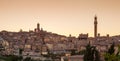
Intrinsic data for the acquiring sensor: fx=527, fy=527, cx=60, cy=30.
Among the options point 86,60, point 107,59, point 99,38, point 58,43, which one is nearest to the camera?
point 107,59

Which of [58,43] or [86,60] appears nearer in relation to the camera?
[86,60]

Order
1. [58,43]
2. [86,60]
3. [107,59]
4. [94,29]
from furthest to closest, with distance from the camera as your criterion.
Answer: [58,43] → [94,29] → [86,60] → [107,59]

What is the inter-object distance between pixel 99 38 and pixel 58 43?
565 centimetres

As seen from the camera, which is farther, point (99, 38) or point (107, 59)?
point (99, 38)

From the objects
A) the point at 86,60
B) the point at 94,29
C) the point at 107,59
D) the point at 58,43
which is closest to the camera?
the point at 107,59

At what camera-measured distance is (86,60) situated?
19.6 metres

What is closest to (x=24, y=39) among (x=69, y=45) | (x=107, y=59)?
(x=69, y=45)

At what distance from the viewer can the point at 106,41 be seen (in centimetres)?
5066

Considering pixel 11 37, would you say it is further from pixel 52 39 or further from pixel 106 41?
pixel 106 41

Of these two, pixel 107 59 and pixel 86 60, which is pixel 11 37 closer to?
pixel 86 60

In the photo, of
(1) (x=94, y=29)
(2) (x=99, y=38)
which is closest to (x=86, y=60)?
(1) (x=94, y=29)

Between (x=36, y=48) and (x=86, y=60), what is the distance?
33.6m

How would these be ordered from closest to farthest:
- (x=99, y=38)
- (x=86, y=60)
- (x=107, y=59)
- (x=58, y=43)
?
(x=107, y=59), (x=86, y=60), (x=99, y=38), (x=58, y=43)

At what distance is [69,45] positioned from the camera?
54250mm
